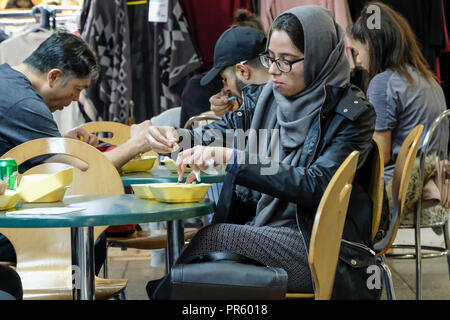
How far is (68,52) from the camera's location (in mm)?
2604

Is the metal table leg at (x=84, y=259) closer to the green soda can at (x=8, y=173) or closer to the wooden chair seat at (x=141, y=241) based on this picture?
the green soda can at (x=8, y=173)

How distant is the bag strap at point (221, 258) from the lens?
1.71 m

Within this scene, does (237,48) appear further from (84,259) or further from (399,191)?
(84,259)

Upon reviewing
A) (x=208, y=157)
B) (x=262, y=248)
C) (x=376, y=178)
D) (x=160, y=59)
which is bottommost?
(x=262, y=248)

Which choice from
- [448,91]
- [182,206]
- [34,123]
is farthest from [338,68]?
[448,91]

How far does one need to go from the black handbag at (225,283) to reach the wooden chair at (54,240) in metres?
0.47

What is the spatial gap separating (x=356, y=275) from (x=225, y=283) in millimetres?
381

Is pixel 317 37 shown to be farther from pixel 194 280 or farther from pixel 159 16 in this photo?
pixel 159 16

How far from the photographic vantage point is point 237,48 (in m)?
3.18

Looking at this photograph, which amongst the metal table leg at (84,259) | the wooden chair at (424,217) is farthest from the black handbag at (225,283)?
the wooden chair at (424,217)

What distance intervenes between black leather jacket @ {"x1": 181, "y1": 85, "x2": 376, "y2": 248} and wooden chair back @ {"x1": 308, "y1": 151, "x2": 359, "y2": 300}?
7.2 inches

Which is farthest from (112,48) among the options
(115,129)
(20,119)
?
(20,119)

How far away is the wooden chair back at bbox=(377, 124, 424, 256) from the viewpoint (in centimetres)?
230

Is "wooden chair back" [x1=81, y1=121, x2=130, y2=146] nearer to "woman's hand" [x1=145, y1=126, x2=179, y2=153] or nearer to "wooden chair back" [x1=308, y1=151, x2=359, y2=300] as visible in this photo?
"woman's hand" [x1=145, y1=126, x2=179, y2=153]
